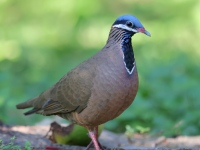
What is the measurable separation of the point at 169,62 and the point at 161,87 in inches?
34.3

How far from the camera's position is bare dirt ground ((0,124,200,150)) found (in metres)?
5.77

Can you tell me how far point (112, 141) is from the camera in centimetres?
657

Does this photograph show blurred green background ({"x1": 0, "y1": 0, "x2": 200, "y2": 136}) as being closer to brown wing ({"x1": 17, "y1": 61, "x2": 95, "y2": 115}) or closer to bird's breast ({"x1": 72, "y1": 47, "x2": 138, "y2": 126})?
brown wing ({"x1": 17, "y1": 61, "x2": 95, "y2": 115})

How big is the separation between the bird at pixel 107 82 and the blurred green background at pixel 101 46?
173 centimetres

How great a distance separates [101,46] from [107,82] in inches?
258

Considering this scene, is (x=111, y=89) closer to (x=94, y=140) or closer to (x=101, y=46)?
(x=94, y=140)

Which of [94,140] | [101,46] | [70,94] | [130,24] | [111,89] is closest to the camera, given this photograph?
[111,89]

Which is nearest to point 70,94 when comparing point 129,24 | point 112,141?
point 129,24

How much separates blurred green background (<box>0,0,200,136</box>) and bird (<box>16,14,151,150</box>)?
1.73 meters

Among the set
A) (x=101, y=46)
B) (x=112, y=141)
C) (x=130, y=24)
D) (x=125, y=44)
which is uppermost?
(x=101, y=46)

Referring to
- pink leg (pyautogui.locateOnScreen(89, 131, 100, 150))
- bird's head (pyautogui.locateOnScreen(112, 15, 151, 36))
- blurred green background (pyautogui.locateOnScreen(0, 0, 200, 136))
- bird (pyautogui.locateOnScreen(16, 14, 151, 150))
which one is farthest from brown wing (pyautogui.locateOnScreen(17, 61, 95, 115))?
blurred green background (pyautogui.locateOnScreen(0, 0, 200, 136))

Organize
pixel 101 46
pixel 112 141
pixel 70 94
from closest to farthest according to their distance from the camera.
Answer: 1. pixel 70 94
2. pixel 112 141
3. pixel 101 46

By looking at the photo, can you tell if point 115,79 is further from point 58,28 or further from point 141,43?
point 58,28

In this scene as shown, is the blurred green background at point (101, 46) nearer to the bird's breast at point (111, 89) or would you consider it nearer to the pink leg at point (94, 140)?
the pink leg at point (94, 140)
